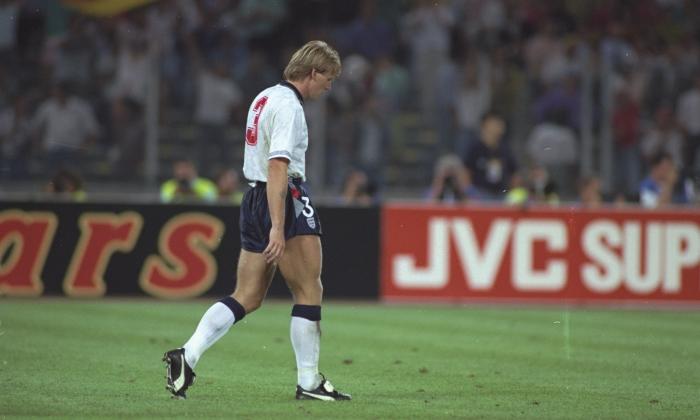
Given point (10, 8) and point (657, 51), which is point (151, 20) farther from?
point (657, 51)

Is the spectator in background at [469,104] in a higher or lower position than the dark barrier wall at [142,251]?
higher

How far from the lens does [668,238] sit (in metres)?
17.7

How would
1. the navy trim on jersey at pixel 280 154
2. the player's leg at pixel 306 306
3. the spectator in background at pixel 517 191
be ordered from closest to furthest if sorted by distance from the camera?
the navy trim on jersey at pixel 280 154 → the player's leg at pixel 306 306 → the spectator in background at pixel 517 191

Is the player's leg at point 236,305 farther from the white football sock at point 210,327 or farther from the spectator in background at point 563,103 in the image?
the spectator in background at point 563,103

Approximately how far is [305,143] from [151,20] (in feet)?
42.3

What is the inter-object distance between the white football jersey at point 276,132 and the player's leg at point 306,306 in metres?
0.45

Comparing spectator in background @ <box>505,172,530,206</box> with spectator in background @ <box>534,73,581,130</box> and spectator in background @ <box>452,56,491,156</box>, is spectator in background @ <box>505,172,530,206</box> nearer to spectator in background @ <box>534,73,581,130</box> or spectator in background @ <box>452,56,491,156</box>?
spectator in background @ <box>452,56,491,156</box>

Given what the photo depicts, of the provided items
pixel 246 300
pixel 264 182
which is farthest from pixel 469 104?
pixel 246 300

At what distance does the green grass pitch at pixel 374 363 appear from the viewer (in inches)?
302

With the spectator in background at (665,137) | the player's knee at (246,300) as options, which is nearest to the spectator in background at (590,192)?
the spectator in background at (665,137)

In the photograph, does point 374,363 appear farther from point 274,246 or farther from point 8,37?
point 8,37

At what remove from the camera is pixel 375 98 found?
1998 cm

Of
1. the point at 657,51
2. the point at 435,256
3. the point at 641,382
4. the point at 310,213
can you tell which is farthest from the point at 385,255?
the point at 310,213

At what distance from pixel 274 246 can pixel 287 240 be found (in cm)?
24
